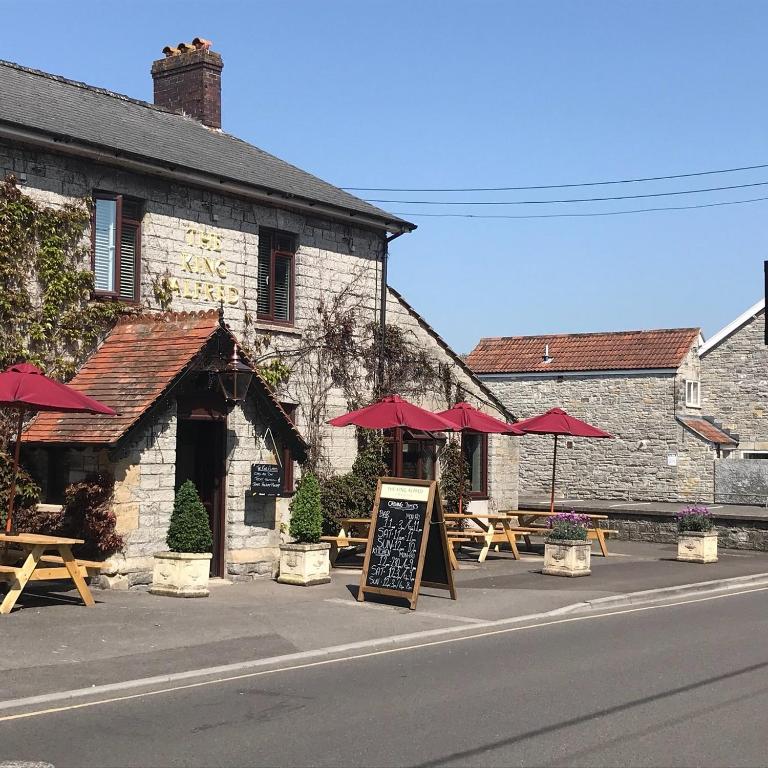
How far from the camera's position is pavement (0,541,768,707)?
10.2 m

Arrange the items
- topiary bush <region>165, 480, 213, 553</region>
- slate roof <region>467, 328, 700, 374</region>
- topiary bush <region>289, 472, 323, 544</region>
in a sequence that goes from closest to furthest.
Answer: topiary bush <region>165, 480, 213, 553</region>, topiary bush <region>289, 472, 323, 544</region>, slate roof <region>467, 328, 700, 374</region>

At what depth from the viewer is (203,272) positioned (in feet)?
61.9

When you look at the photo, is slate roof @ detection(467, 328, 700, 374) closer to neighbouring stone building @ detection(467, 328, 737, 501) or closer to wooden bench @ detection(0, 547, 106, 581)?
neighbouring stone building @ detection(467, 328, 737, 501)

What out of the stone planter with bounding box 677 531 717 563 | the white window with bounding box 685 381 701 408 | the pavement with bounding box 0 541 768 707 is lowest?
the pavement with bounding box 0 541 768 707

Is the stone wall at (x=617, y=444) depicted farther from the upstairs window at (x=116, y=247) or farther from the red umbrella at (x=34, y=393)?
the red umbrella at (x=34, y=393)

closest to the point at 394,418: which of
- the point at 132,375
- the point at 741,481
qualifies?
the point at 132,375

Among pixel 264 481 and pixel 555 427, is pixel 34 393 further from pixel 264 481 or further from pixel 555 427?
pixel 555 427

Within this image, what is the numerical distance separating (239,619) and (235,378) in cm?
423

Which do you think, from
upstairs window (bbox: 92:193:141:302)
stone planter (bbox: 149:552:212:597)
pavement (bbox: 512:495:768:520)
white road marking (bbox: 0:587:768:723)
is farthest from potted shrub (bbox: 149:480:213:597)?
pavement (bbox: 512:495:768:520)

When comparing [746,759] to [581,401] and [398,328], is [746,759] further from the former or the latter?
[581,401]

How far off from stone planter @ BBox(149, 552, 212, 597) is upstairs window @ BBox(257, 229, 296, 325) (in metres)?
6.29

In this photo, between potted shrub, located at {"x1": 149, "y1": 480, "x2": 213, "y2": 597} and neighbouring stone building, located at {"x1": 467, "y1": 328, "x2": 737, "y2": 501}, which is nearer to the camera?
potted shrub, located at {"x1": 149, "y1": 480, "x2": 213, "y2": 597}

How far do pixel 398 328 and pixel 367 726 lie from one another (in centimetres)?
1547

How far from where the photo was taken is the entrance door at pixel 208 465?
54.6 ft
